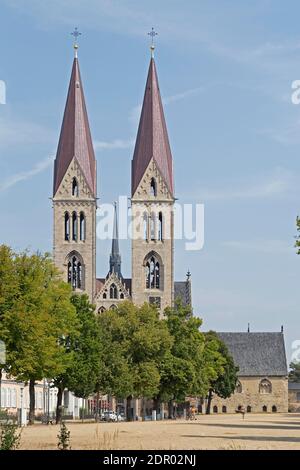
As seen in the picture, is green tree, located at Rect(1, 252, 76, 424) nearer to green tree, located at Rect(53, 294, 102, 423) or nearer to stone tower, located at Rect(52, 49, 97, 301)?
green tree, located at Rect(53, 294, 102, 423)

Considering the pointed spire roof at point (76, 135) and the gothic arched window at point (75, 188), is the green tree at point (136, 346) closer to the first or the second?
the gothic arched window at point (75, 188)

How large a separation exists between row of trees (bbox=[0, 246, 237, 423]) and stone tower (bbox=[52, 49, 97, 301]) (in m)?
26.0

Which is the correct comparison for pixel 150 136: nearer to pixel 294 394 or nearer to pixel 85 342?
pixel 85 342

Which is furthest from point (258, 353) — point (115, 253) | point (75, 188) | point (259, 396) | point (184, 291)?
point (75, 188)

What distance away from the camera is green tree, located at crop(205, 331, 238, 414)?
130863 mm

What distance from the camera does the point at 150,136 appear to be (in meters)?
138

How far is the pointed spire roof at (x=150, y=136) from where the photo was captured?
13812 cm

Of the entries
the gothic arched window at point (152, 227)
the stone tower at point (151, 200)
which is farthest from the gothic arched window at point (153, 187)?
the gothic arched window at point (152, 227)

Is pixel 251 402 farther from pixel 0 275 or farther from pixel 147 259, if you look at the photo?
pixel 0 275

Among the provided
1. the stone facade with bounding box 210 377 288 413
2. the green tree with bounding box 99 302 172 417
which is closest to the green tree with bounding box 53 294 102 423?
the green tree with bounding box 99 302 172 417

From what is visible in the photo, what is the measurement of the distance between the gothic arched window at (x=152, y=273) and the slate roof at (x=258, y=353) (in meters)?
36.6
